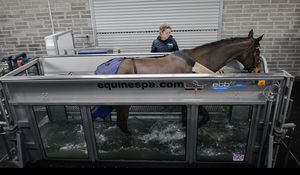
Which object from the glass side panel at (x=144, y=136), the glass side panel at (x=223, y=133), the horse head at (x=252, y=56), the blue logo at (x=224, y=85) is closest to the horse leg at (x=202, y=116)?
the glass side panel at (x=223, y=133)

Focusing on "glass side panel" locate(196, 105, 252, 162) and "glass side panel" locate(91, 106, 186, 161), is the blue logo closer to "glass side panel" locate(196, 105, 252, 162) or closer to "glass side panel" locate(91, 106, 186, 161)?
"glass side panel" locate(196, 105, 252, 162)

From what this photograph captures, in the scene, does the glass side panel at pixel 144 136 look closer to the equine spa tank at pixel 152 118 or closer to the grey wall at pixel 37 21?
the equine spa tank at pixel 152 118

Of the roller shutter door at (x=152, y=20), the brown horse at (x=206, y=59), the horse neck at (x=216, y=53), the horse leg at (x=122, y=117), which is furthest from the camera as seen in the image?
the roller shutter door at (x=152, y=20)

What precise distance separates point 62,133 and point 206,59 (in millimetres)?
2190

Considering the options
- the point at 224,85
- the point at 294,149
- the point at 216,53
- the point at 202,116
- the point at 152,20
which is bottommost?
the point at 294,149

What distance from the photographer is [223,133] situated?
3.06 metres

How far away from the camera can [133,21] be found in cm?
687

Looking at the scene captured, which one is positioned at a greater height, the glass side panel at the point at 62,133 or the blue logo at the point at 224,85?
the blue logo at the point at 224,85

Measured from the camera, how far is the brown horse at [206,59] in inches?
136

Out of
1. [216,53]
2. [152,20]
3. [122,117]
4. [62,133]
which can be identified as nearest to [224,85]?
[216,53]

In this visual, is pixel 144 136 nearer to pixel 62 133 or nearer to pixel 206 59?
pixel 62 133

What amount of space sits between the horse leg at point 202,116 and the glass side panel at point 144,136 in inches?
7.8

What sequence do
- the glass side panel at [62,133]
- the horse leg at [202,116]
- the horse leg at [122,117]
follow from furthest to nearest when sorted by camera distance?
the glass side panel at [62,133]
the horse leg at [122,117]
the horse leg at [202,116]

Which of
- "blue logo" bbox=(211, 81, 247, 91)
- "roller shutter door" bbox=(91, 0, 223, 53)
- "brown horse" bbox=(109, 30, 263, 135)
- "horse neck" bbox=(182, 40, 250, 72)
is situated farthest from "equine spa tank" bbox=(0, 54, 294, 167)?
"roller shutter door" bbox=(91, 0, 223, 53)
